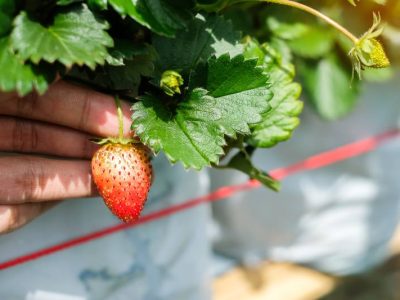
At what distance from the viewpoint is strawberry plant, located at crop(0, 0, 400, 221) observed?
48 cm

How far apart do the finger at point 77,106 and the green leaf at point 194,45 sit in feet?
0.19

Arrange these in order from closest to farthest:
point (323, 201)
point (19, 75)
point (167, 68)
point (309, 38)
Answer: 1. point (19, 75)
2. point (167, 68)
3. point (309, 38)
4. point (323, 201)

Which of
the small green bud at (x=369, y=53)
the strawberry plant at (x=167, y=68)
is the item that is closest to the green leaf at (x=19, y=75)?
the strawberry plant at (x=167, y=68)

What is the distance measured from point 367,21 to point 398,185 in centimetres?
38

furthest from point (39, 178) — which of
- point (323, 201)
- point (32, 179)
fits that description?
point (323, 201)

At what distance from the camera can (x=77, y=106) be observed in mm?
573

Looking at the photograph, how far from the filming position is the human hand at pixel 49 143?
57 cm

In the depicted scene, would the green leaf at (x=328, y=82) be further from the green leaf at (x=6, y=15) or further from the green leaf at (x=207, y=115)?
A: the green leaf at (x=6, y=15)

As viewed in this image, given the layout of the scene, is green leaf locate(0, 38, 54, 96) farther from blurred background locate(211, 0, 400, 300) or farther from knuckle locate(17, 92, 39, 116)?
blurred background locate(211, 0, 400, 300)

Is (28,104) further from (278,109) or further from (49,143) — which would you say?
(278,109)

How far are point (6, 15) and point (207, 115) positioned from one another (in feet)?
0.58

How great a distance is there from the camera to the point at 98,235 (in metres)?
0.74

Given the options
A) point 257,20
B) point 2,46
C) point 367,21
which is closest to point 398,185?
point 367,21

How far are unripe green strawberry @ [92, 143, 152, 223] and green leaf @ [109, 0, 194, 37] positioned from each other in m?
0.11
